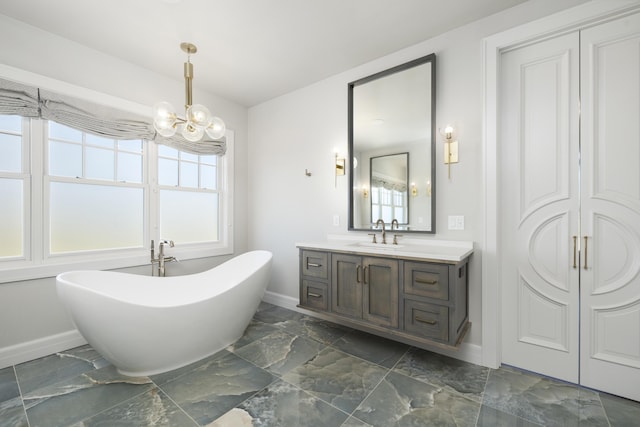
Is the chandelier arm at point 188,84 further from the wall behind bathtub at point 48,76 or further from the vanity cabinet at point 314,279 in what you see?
the vanity cabinet at point 314,279

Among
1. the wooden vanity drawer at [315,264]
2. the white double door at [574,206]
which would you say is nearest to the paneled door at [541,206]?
the white double door at [574,206]

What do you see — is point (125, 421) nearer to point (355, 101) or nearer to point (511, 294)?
point (511, 294)

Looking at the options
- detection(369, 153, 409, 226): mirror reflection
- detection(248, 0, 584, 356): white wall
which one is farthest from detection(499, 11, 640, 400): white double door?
detection(369, 153, 409, 226): mirror reflection

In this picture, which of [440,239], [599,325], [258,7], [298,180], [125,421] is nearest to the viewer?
[125,421]

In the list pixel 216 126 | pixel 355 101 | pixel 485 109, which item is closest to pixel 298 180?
pixel 355 101

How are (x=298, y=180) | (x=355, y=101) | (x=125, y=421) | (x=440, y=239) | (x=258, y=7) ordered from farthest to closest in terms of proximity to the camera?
(x=298, y=180) → (x=355, y=101) → (x=440, y=239) → (x=258, y=7) → (x=125, y=421)

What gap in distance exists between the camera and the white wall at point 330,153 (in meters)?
2.12

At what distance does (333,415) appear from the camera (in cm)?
155

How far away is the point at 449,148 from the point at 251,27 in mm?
1848

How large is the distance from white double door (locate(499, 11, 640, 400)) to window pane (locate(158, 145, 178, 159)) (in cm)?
321

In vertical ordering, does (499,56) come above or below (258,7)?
below

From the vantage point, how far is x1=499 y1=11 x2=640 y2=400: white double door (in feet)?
5.50

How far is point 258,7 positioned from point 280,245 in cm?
241

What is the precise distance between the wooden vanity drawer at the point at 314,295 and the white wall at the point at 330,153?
27.0 inches
